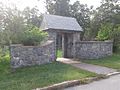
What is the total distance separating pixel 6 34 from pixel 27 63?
2.62m

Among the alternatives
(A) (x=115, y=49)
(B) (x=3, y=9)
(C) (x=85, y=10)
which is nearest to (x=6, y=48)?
(B) (x=3, y=9)

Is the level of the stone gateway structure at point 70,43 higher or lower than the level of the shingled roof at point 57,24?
lower

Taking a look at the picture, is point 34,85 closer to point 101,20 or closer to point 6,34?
point 6,34

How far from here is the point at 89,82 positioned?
8578mm

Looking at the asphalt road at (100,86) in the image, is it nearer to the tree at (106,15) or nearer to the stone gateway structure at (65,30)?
the stone gateway structure at (65,30)

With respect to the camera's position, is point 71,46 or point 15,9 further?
point 71,46

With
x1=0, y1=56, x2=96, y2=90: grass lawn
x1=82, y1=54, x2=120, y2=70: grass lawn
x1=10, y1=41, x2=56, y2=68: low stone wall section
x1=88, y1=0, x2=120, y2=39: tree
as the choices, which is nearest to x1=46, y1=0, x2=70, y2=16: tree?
x1=88, y1=0, x2=120, y2=39: tree

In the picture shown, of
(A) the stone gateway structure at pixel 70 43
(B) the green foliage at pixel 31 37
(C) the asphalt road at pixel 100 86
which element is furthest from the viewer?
(A) the stone gateway structure at pixel 70 43

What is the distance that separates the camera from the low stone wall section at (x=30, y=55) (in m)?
Result: 10.3

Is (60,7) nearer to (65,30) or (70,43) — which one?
(70,43)

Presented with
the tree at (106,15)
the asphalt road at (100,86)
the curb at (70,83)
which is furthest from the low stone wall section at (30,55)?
the tree at (106,15)

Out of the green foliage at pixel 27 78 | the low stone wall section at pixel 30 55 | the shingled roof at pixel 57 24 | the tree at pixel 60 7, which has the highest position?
the tree at pixel 60 7

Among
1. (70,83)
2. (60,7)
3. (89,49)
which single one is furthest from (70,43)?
(60,7)

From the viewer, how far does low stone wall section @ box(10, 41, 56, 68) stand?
33.8ft
